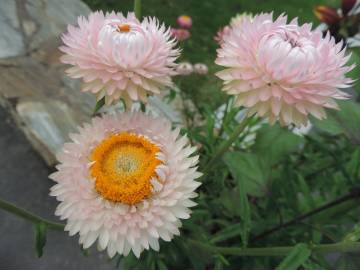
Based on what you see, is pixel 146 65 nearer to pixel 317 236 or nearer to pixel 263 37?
pixel 263 37

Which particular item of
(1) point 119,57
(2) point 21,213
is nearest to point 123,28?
(1) point 119,57

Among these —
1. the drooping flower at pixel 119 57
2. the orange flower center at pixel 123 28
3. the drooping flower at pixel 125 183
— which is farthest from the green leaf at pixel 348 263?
the orange flower center at pixel 123 28

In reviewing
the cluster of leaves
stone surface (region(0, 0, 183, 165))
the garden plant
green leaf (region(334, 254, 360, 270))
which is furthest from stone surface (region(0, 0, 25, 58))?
green leaf (region(334, 254, 360, 270))

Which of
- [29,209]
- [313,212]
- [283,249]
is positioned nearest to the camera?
[283,249]

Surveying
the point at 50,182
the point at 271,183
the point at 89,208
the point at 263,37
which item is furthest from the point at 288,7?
the point at 89,208

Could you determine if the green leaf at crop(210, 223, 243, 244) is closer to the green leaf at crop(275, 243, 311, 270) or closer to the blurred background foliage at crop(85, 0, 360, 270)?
the blurred background foliage at crop(85, 0, 360, 270)

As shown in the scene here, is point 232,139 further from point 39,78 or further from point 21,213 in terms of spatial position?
point 39,78

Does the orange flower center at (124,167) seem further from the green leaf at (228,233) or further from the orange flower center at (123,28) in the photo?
the green leaf at (228,233)
